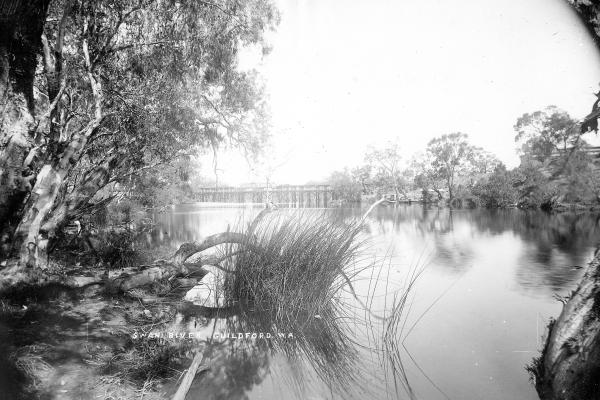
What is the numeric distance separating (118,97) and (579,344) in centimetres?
647

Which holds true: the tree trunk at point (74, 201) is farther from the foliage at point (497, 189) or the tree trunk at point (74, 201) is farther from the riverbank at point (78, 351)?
the foliage at point (497, 189)

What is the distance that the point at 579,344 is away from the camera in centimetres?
153

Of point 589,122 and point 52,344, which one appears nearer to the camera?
point 589,122

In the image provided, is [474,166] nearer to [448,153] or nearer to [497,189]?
[448,153]

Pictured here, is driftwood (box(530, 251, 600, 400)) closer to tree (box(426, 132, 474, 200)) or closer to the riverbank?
the riverbank

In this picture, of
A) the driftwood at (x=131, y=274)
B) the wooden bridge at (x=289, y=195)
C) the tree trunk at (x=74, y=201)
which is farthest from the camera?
the wooden bridge at (x=289, y=195)

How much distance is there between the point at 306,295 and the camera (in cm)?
364

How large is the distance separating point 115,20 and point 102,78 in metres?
1.06

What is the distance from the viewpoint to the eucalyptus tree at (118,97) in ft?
11.8

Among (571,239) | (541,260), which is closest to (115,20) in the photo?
(541,260)

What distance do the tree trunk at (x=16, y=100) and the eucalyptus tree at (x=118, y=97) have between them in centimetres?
2

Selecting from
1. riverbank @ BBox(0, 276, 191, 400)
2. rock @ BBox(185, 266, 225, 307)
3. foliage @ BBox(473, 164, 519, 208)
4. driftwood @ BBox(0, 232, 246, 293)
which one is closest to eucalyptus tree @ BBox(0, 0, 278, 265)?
driftwood @ BBox(0, 232, 246, 293)

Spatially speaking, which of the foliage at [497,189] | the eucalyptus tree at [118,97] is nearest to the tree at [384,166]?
the eucalyptus tree at [118,97]

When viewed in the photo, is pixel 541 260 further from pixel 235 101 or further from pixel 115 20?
pixel 115 20
